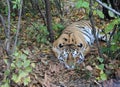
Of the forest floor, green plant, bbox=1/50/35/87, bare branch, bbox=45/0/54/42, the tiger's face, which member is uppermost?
bare branch, bbox=45/0/54/42

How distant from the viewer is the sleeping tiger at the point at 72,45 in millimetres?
4395

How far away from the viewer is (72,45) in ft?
15.2

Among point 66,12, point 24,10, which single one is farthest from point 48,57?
point 66,12

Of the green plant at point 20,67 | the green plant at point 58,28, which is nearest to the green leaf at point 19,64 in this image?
the green plant at point 20,67

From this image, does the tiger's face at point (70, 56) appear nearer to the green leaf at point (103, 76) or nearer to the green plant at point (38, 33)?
the green plant at point (38, 33)

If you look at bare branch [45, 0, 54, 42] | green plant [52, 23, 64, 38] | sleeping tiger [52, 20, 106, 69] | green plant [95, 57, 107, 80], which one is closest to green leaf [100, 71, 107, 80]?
green plant [95, 57, 107, 80]

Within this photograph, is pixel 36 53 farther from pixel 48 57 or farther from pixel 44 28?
pixel 44 28

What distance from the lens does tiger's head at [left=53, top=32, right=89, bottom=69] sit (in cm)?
437

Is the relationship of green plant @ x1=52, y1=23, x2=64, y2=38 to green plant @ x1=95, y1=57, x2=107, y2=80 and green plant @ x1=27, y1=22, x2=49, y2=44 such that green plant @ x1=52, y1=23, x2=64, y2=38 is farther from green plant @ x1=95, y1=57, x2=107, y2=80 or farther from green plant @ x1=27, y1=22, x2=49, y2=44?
green plant @ x1=95, y1=57, x2=107, y2=80

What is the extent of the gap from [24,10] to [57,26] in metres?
0.83

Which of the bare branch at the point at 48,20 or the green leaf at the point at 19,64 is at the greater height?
the bare branch at the point at 48,20

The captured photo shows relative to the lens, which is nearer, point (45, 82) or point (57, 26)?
point (45, 82)

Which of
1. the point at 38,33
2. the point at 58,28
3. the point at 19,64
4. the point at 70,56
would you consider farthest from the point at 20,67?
the point at 58,28

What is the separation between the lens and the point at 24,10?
5.80m
